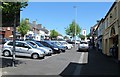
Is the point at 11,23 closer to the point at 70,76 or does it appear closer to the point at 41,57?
the point at 70,76

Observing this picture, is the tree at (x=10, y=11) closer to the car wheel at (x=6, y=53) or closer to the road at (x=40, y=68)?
the road at (x=40, y=68)

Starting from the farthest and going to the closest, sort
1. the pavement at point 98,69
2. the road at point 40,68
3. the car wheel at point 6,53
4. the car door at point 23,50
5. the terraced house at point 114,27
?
the car wheel at point 6,53 → the car door at point 23,50 → the terraced house at point 114,27 → the pavement at point 98,69 → the road at point 40,68

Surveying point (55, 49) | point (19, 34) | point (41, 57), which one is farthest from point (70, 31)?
point (41, 57)

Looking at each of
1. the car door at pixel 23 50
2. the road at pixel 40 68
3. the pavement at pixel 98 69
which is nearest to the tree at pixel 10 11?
the road at pixel 40 68

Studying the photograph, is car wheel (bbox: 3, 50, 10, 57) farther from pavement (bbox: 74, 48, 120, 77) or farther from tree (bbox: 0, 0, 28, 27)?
tree (bbox: 0, 0, 28, 27)

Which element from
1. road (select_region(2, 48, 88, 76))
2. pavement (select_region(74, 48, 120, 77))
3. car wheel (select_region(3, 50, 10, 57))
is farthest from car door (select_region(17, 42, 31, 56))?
pavement (select_region(74, 48, 120, 77))

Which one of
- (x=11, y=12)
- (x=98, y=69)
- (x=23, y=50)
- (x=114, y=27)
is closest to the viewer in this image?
(x=11, y=12)

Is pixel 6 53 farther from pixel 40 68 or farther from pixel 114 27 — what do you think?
pixel 114 27

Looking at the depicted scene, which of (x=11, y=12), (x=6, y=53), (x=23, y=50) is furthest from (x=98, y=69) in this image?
(x=6, y=53)

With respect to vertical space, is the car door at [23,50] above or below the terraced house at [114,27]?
below

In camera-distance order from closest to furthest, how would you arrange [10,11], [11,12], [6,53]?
[10,11]
[11,12]
[6,53]

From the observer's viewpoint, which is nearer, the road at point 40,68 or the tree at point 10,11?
the tree at point 10,11

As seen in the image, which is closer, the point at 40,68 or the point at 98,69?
the point at 40,68

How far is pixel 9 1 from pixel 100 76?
5.92m
